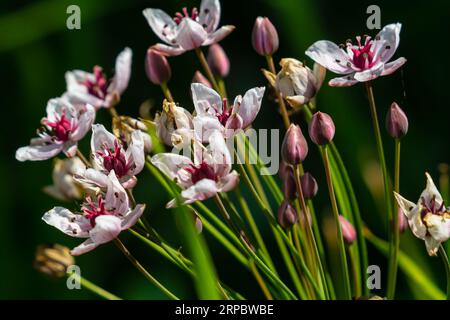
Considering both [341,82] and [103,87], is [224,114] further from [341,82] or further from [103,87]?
[103,87]

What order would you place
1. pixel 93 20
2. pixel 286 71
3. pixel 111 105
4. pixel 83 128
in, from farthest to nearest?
1. pixel 93 20
2. pixel 111 105
3. pixel 83 128
4. pixel 286 71

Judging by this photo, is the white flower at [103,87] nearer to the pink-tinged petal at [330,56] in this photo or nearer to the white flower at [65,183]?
the white flower at [65,183]

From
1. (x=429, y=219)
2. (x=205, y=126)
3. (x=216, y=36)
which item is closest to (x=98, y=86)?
(x=216, y=36)

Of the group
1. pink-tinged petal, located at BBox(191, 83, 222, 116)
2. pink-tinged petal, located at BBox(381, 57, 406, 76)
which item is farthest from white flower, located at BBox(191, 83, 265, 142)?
pink-tinged petal, located at BBox(381, 57, 406, 76)

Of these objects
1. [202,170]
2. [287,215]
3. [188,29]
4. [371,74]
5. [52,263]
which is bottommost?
[52,263]

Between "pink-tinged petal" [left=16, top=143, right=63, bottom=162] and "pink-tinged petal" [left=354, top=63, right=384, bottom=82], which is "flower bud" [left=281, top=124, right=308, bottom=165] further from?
"pink-tinged petal" [left=16, top=143, right=63, bottom=162]

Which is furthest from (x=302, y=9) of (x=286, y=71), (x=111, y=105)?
(x=286, y=71)

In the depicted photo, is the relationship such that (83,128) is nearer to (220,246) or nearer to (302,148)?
(302,148)
